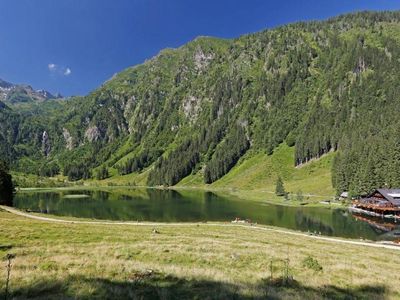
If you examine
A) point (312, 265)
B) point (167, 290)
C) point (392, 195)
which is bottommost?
point (312, 265)

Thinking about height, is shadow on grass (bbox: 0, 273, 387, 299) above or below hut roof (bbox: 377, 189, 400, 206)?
below

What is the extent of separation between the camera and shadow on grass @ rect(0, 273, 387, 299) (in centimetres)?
1467

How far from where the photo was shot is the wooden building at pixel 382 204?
113312mm

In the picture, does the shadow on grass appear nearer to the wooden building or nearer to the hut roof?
the wooden building

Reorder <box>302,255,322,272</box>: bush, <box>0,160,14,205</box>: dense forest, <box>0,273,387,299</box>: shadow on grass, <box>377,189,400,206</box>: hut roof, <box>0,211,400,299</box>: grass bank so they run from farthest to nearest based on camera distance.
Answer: <box>377,189,400,206</box>: hut roof < <box>0,160,14,205</box>: dense forest < <box>302,255,322,272</box>: bush < <box>0,211,400,299</box>: grass bank < <box>0,273,387,299</box>: shadow on grass

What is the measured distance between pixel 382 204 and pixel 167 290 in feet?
389

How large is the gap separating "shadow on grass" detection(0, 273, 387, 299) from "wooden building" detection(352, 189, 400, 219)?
353 ft

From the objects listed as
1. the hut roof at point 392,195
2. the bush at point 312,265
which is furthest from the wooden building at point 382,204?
the bush at point 312,265

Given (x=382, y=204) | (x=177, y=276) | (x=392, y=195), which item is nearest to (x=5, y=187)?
(x=177, y=276)

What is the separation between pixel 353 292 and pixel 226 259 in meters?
10.0

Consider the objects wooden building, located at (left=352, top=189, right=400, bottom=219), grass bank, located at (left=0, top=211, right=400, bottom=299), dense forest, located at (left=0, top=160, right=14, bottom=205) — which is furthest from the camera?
wooden building, located at (left=352, top=189, right=400, bottom=219)

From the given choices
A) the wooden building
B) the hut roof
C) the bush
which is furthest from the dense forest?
the hut roof

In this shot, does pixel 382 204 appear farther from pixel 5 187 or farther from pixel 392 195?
pixel 5 187

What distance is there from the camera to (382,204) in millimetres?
116188
